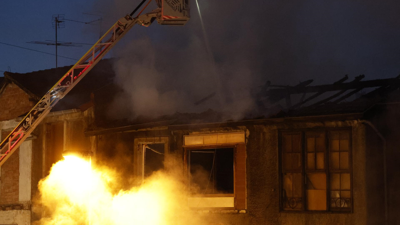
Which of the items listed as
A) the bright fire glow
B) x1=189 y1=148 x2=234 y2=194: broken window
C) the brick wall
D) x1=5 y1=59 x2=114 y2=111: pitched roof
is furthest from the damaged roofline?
the brick wall

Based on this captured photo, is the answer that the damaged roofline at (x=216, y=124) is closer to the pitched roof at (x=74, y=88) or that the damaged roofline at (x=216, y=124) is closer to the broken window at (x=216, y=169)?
the broken window at (x=216, y=169)

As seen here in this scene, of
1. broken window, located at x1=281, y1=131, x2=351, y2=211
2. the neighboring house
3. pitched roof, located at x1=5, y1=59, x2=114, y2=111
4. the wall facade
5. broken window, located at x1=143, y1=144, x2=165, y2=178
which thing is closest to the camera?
the wall facade

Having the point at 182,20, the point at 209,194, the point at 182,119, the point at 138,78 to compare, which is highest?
the point at 182,20

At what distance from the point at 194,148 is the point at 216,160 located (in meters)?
0.72

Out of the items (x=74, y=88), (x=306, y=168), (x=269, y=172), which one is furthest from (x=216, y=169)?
(x=74, y=88)

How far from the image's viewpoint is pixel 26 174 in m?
23.1

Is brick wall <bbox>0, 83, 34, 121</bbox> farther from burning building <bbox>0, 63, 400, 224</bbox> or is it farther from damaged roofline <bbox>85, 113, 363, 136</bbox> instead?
damaged roofline <bbox>85, 113, 363, 136</bbox>

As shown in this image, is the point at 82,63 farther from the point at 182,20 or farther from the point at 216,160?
the point at 216,160

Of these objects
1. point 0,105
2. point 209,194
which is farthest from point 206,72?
point 0,105

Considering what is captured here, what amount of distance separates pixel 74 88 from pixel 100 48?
7678 millimetres

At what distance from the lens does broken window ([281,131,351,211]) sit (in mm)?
12781

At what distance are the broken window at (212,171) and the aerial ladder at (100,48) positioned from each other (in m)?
4.29

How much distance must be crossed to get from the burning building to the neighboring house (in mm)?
2437

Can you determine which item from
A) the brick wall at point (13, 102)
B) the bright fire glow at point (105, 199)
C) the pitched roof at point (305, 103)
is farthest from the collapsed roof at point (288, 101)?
the brick wall at point (13, 102)
